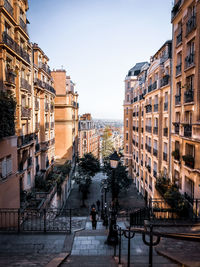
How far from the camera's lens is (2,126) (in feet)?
37.4

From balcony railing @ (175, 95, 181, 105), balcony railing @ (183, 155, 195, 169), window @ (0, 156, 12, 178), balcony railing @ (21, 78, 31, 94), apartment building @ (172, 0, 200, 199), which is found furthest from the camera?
balcony railing @ (21, 78, 31, 94)

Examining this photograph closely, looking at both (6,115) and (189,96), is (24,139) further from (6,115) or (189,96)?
(189,96)

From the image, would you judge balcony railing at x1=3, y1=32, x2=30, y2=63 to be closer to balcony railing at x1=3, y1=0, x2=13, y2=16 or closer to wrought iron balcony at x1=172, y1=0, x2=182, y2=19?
balcony railing at x1=3, y1=0, x2=13, y2=16

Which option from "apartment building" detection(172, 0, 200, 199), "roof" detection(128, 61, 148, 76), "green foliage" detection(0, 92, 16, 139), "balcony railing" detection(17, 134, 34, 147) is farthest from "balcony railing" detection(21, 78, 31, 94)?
"roof" detection(128, 61, 148, 76)

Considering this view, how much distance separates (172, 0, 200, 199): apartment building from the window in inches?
501

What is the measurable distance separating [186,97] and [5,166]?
14.4 metres

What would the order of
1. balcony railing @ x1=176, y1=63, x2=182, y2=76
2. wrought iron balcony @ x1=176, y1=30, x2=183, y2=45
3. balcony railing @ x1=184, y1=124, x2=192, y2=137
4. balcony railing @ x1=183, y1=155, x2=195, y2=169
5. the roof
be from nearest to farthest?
1. balcony railing @ x1=183, y1=155, x2=195, y2=169
2. balcony railing @ x1=184, y1=124, x2=192, y2=137
3. wrought iron balcony @ x1=176, y1=30, x2=183, y2=45
4. balcony railing @ x1=176, y1=63, x2=182, y2=76
5. the roof

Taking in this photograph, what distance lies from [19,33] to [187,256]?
2001 cm

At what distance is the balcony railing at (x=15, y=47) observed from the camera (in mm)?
15054

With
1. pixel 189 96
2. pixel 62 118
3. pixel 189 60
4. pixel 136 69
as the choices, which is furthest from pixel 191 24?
pixel 136 69

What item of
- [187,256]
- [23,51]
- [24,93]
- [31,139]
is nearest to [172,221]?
[187,256]

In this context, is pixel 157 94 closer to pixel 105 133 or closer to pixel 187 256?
pixel 187 256

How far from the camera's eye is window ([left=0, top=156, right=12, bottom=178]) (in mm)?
12039

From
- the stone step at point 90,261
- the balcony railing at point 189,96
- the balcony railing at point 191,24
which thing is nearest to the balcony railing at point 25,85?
the balcony railing at point 189,96
